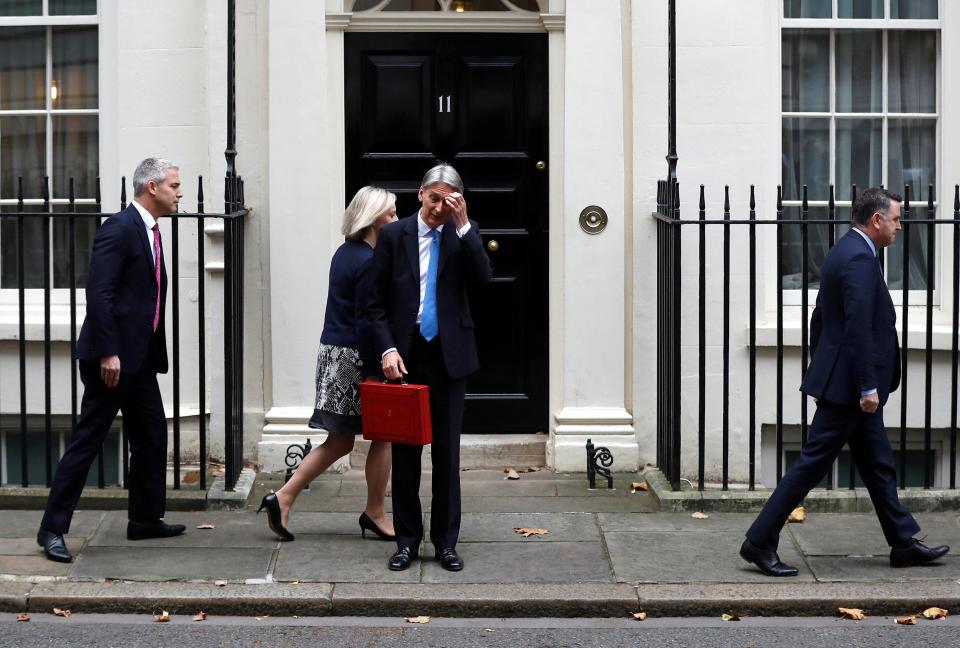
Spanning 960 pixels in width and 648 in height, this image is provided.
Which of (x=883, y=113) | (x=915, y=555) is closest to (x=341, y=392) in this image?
(x=915, y=555)

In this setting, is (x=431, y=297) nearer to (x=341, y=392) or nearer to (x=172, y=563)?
(x=341, y=392)

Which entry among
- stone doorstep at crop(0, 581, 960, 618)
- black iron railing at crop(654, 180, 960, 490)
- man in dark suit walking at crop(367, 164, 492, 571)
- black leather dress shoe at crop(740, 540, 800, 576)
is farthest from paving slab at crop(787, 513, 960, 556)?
man in dark suit walking at crop(367, 164, 492, 571)

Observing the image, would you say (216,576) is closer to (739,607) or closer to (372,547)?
(372,547)

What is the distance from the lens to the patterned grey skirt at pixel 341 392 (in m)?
7.26

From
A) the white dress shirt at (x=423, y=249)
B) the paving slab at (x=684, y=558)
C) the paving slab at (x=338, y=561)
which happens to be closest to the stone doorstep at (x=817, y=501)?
the paving slab at (x=684, y=558)

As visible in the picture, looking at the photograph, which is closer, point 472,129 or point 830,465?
point 830,465

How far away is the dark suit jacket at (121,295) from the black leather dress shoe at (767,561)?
3070 mm

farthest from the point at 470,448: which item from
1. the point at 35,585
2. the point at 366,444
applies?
the point at 35,585

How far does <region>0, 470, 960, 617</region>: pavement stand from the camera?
21.2 feet

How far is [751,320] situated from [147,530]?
355 cm

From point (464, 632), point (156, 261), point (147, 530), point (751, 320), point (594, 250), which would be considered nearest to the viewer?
point (464, 632)

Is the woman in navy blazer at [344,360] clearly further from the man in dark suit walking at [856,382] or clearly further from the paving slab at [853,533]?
the paving slab at [853,533]

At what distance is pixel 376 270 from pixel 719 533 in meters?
2.32

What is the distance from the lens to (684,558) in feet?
23.3
